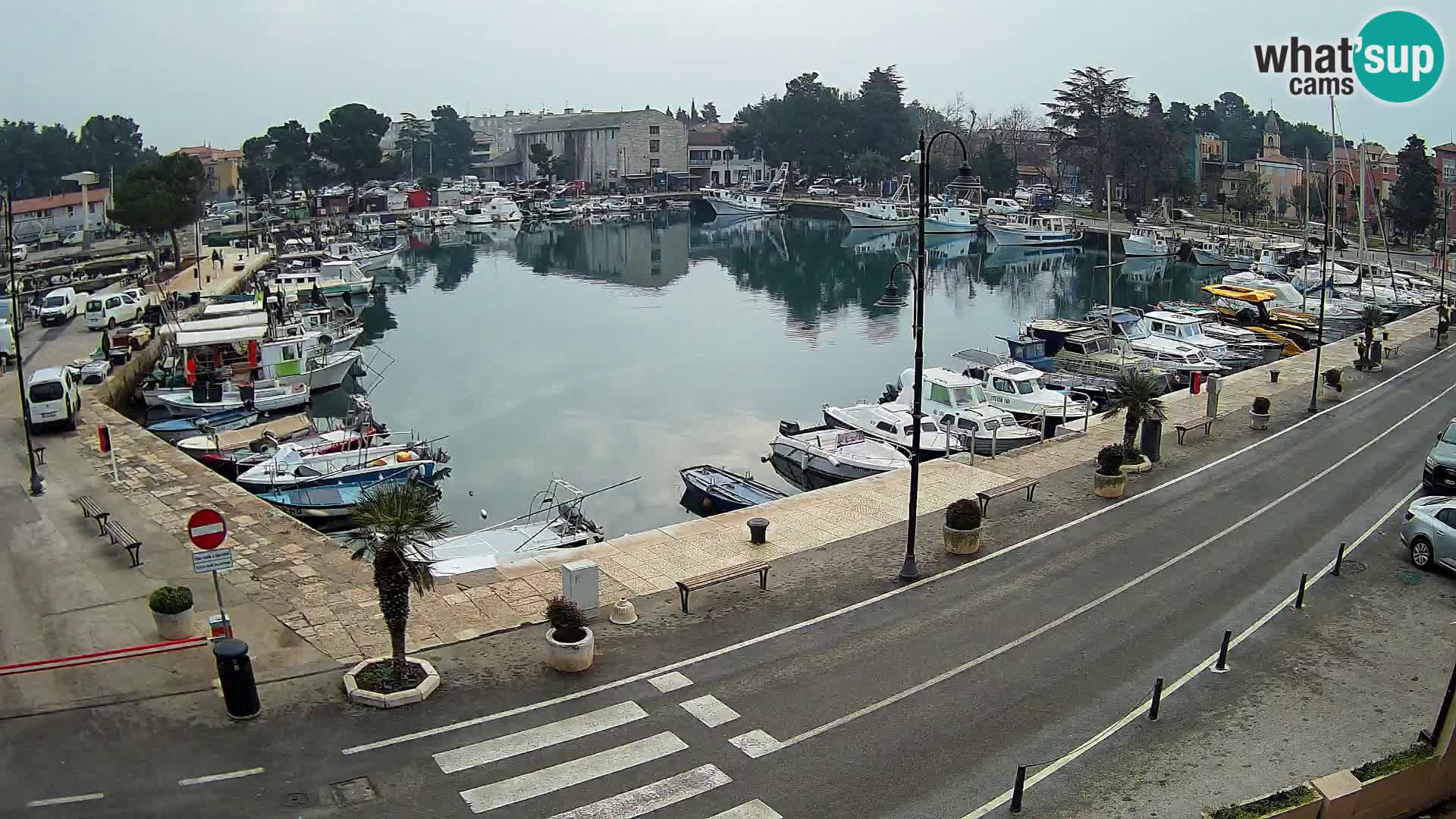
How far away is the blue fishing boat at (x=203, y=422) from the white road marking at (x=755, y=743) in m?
28.1

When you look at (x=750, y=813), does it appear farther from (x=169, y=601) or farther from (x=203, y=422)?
(x=203, y=422)

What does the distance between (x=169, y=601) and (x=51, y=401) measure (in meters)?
18.4

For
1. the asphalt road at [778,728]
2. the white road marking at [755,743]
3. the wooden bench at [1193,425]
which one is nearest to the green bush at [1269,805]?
the asphalt road at [778,728]

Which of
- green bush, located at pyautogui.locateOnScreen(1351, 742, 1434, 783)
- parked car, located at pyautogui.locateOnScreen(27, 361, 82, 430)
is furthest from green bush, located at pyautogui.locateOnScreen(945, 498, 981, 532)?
parked car, located at pyautogui.locateOnScreen(27, 361, 82, 430)

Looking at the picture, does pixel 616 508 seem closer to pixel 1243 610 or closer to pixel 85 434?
pixel 85 434

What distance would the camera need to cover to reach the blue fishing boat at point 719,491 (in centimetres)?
3066

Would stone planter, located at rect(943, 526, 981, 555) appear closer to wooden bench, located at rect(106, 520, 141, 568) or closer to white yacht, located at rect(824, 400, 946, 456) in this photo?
white yacht, located at rect(824, 400, 946, 456)

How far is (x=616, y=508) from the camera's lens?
34.3 meters

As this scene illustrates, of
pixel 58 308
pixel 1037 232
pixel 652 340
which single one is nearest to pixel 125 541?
pixel 58 308

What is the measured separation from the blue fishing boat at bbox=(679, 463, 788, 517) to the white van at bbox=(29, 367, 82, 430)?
705 inches

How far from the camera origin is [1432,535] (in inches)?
814

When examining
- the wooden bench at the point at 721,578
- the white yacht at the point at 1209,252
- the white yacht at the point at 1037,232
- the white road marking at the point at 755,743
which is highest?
the white yacht at the point at 1037,232

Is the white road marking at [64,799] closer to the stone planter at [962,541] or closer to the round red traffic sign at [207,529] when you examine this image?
the round red traffic sign at [207,529]

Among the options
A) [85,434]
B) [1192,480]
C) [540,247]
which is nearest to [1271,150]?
[540,247]
